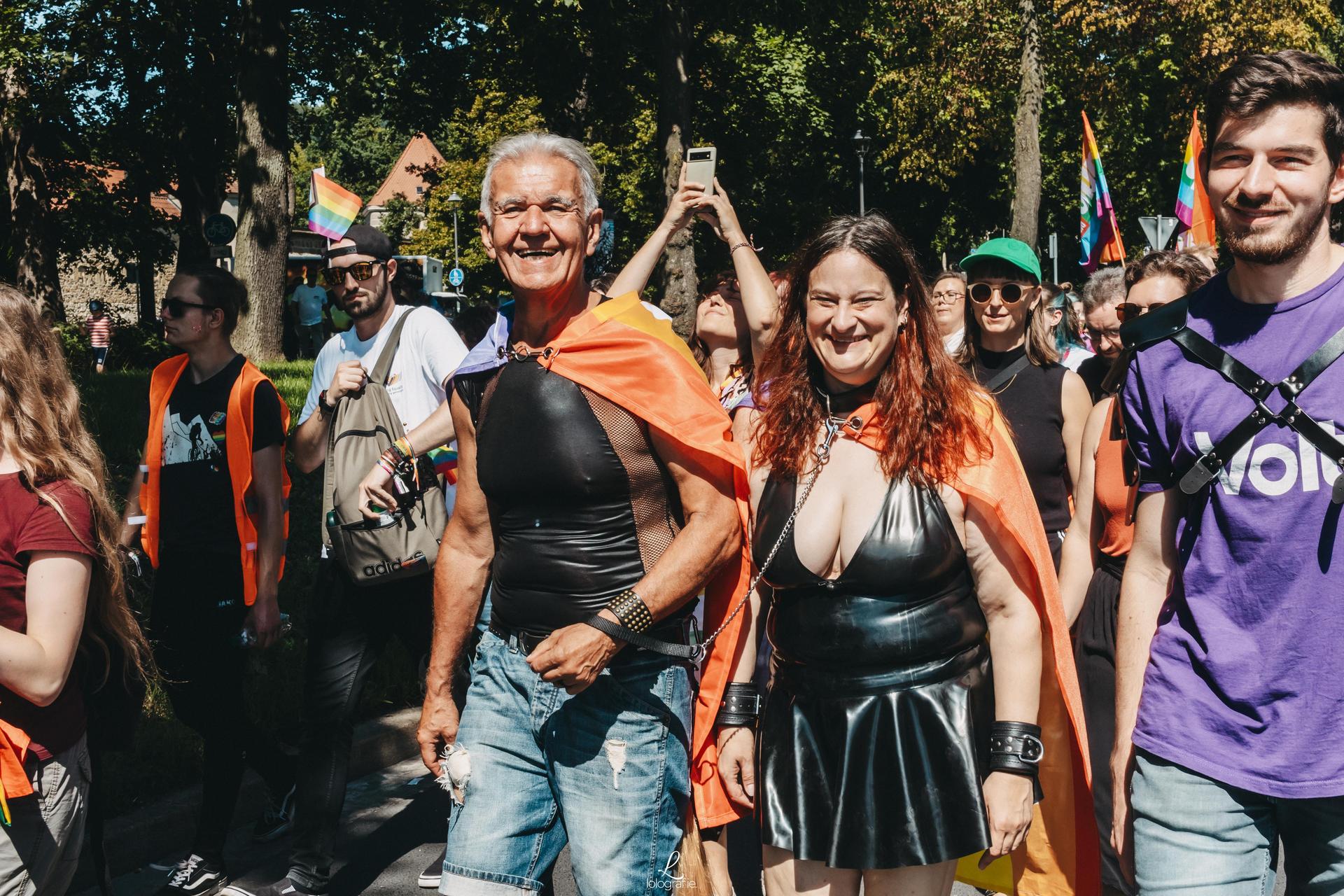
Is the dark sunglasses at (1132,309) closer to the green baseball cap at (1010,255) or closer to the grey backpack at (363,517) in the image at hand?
the green baseball cap at (1010,255)

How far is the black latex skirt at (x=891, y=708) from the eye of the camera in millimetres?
2613

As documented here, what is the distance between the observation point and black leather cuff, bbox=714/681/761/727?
2.84 m

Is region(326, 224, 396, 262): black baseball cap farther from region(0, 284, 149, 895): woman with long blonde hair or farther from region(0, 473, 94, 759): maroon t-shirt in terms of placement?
region(0, 473, 94, 759): maroon t-shirt

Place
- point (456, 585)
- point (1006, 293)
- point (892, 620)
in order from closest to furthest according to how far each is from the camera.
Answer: point (892, 620)
point (456, 585)
point (1006, 293)

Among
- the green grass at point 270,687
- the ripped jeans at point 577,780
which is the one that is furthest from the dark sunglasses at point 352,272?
the ripped jeans at point 577,780

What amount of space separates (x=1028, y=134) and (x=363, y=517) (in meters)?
18.3

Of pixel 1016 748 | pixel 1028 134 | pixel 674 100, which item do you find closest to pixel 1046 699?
pixel 1016 748

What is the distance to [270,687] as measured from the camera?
20.6ft

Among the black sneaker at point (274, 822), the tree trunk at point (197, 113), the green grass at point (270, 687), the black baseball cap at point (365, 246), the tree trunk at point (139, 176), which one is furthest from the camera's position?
the tree trunk at point (197, 113)

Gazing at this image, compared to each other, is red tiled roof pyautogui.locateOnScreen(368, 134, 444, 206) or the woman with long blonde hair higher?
red tiled roof pyautogui.locateOnScreen(368, 134, 444, 206)

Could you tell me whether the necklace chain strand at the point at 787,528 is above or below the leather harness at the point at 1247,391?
below

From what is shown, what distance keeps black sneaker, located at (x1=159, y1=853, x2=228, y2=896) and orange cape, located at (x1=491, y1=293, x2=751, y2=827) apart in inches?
95.2

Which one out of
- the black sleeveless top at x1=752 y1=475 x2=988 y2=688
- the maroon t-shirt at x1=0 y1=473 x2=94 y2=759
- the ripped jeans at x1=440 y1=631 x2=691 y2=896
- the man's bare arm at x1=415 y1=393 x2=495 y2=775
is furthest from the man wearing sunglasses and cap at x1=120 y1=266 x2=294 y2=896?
the black sleeveless top at x1=752 y1=475 x2=988 y2=688

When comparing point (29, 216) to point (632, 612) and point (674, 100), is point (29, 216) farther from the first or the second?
point (632, 612)
